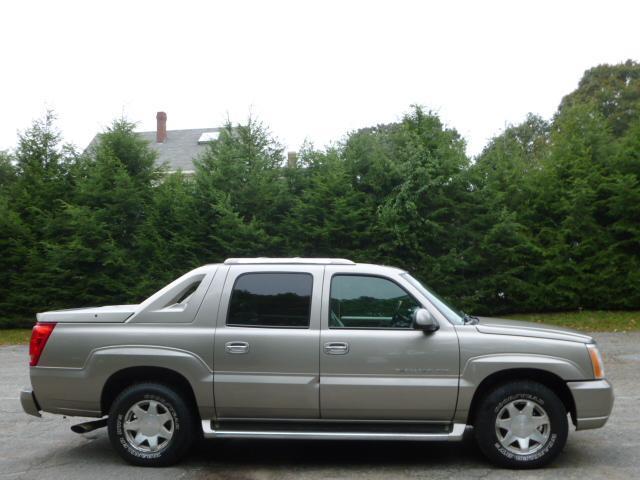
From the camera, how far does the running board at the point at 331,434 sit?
5.58m

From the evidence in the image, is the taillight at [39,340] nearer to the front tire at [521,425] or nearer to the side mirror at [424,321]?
the side mirror at [424,321]

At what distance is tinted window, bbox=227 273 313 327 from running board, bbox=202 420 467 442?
923mm

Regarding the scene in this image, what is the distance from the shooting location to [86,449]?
6598 mm

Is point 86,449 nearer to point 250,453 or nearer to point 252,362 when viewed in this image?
point 250,453

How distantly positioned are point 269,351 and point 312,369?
410mm

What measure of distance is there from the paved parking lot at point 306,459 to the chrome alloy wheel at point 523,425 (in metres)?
0.22

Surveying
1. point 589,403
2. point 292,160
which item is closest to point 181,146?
point 292,160

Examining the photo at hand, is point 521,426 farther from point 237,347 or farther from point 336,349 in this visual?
point 237,347

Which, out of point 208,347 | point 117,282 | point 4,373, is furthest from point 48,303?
point 208,347

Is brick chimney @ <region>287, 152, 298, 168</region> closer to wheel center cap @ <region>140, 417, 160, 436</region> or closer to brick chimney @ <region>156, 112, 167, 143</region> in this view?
wheel center cap @ <region>140, 417, 160, 436</region>

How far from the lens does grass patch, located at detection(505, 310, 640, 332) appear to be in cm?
1492

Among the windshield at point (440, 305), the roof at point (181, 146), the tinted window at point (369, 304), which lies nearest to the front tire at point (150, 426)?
the tinted window at point (369, 304)

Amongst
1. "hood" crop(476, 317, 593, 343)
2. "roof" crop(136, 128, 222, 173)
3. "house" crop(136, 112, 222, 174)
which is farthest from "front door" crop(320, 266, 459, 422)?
"house" crop(136, 112, 222, 174)

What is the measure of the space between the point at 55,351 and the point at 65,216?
39.6 ft
